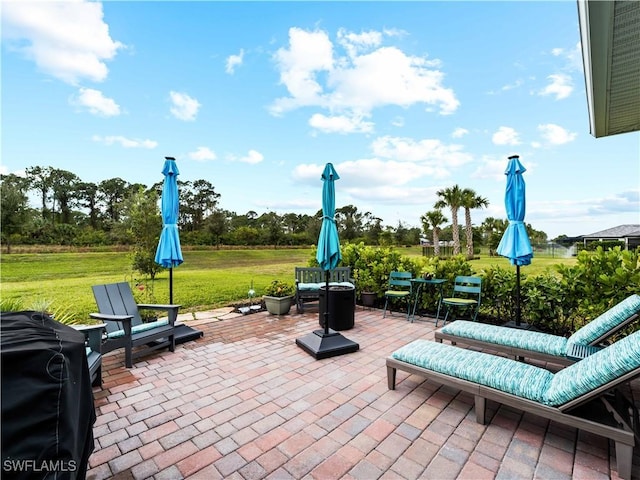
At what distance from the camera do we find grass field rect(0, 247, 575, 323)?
762 centimetres

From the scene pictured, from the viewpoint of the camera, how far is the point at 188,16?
648 cm

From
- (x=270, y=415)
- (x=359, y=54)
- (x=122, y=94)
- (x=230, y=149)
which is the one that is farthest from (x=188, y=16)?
(x=270, y=415)

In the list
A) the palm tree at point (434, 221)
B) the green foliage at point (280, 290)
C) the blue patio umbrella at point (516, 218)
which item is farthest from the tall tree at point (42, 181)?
the palm tree at point (434, 221)

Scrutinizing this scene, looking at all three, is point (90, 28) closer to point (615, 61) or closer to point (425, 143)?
point (615, 61)

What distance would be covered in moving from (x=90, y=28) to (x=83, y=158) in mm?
8728

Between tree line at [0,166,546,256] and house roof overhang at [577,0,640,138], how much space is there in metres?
14.2

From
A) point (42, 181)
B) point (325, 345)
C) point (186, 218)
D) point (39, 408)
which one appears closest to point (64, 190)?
point (42, 181)

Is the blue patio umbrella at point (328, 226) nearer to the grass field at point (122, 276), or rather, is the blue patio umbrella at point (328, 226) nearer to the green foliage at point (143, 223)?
the grass field at point (122, 276)

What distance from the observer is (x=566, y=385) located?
211 centimetres

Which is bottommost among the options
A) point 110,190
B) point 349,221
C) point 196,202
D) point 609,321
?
point 609,321

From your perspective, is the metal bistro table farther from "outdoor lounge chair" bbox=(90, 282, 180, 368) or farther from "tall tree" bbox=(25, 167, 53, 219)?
"tall tree" bbox=(25, 167, 53, 219)

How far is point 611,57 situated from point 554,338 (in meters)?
2.76

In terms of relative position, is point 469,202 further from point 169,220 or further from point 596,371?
point 596,371

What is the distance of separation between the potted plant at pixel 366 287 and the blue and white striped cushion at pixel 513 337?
2898 millimetres
